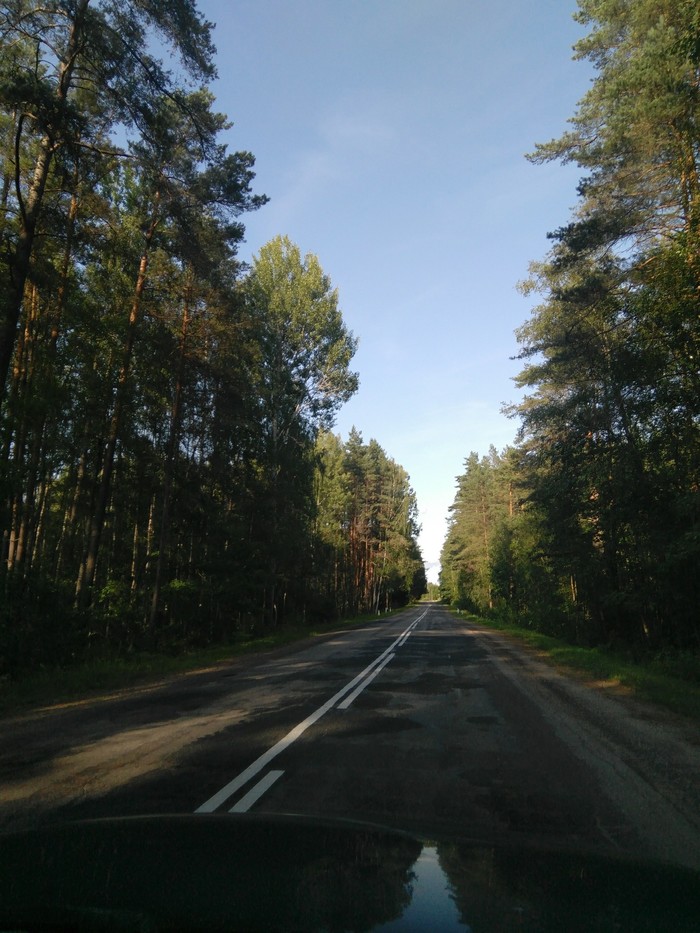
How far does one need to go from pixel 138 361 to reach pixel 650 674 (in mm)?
16286

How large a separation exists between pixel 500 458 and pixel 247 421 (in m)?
55.9

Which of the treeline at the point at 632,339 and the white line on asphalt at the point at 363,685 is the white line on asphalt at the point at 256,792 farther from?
the treeline at the point at 632,339

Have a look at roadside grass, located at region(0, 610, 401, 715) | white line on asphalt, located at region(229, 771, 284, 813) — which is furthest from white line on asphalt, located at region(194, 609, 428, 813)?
roadside grass, located at region(0, 610, 401, 715)

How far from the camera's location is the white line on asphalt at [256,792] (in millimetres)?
4855

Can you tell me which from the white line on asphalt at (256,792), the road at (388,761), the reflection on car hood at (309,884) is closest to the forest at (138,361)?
the road at (388,761)

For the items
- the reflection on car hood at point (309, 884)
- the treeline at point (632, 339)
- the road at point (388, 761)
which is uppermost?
the treeline at point (632, 339)

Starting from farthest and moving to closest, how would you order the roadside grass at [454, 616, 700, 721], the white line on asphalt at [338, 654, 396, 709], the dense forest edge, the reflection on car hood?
1. the dense forest edge
2. the roadside grass at [454, 616, 700, 721]
3. the white line on asphalt at [338, 654, 396, 709]
4. the reflection on car hood

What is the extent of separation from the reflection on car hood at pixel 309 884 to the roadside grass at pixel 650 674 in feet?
22.9

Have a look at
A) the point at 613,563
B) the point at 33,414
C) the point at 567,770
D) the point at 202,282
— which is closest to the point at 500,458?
the point at 613,563

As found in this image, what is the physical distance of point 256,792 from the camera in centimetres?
530

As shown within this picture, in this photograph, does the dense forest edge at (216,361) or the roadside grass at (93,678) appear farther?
the dense forest edge at (216,361)

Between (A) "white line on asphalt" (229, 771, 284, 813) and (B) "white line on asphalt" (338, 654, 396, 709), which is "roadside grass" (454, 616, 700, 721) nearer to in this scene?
(B) "white line on asphalt" (338, 654, 396, 709)

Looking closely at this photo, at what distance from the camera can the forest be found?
11.6 meters

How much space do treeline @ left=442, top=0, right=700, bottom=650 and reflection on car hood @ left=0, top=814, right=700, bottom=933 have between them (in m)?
10.1
